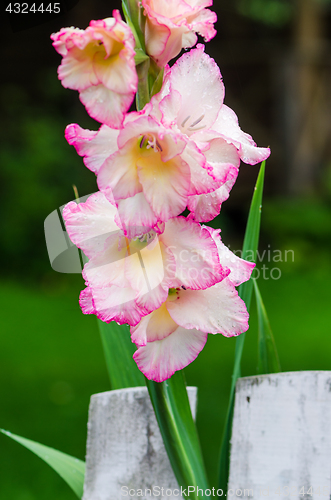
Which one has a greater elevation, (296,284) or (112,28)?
(112,28)

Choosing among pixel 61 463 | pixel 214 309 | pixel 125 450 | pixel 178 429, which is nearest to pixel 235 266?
pixel 214 309

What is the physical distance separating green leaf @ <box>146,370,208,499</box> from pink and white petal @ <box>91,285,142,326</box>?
0.14m

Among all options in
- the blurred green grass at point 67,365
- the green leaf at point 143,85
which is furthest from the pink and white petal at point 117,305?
the blurred green grass at point 67,365

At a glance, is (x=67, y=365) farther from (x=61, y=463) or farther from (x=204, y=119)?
(x=204, y=119)

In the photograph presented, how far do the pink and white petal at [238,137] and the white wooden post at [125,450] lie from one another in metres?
0.44

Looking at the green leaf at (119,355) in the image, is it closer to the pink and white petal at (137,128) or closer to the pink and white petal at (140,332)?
the pink and white petal at (140,332)

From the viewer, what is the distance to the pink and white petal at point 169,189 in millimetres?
561

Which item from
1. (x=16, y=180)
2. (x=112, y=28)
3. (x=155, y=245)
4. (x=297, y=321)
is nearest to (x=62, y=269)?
(x=155, y=245)

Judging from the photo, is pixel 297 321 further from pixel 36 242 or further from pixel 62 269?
pixel 62 269

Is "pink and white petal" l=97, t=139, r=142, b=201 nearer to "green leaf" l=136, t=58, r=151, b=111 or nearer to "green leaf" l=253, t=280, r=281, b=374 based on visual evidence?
"green leaf" l=136, t=58, r=151, b=111

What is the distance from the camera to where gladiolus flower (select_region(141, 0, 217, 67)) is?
0.61 metres

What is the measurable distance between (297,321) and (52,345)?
167cm

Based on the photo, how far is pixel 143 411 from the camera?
888 mm

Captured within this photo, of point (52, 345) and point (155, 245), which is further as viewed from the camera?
point (52, 345)
